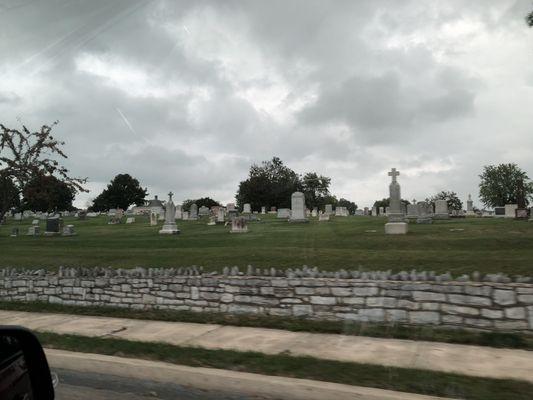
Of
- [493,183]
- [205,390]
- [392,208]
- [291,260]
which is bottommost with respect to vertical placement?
[205,390]

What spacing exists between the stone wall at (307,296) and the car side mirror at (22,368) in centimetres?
683

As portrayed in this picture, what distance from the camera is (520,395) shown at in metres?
5.12

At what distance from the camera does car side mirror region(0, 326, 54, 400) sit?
81.3 inches

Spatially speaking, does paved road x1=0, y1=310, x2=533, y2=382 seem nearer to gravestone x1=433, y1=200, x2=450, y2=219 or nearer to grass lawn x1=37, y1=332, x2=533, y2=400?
grass lawn x1=37, y1=332, x2=533, y2=400

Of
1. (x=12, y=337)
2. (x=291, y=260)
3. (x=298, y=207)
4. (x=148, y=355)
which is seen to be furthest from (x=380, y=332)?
(x=298, y=207)

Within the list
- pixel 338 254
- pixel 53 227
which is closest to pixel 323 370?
pixel 338 254

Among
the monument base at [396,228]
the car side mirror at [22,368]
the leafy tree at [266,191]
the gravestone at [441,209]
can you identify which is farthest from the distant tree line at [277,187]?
the car side mirror at [22,368]

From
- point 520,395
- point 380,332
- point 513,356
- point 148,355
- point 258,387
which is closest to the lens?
point 520,395

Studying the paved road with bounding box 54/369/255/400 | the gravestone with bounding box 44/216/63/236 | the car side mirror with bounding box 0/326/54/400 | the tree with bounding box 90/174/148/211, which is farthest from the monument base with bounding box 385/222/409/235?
the tree with bounding box 90/174/148/211

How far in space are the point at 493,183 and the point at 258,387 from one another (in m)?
90.7

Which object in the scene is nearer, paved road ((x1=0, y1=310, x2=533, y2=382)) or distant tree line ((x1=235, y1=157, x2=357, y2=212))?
paved road ((x1=0, y1=310, x2=533, y2=382))

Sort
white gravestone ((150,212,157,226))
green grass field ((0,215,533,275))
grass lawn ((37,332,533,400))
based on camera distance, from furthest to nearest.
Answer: white gravestone ((150,212,157,226)) → green grass field ((0,215,533,275)) → grass lawn ((37,332,533,400))

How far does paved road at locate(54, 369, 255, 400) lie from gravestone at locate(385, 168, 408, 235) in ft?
47.8

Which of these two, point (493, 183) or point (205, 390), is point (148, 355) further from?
point (493, 183)
